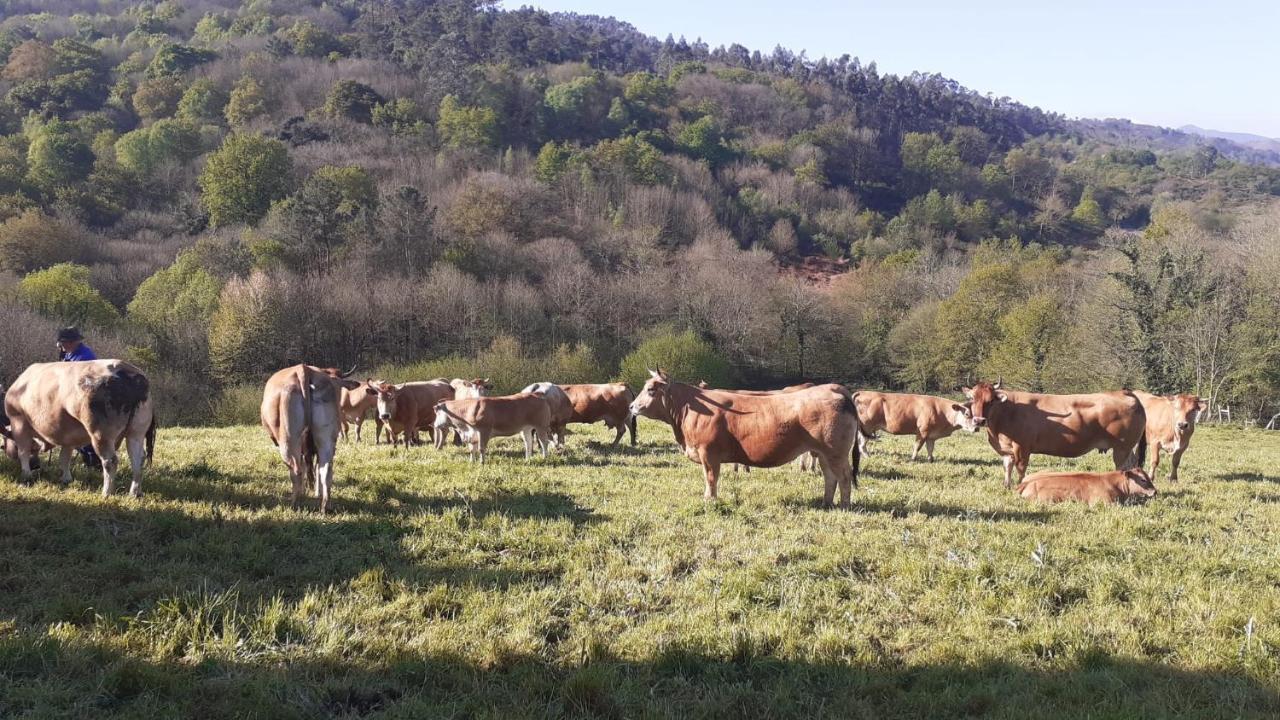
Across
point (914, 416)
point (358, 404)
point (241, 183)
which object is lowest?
point (358, 404)

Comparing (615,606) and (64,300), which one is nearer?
(615,606)

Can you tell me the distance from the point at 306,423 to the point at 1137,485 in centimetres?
1239

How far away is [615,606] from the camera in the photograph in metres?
6.45

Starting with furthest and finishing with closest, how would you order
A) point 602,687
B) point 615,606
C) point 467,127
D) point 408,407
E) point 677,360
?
point 467,127, point 677,360, point 408,407, point 615,606, point 602,687

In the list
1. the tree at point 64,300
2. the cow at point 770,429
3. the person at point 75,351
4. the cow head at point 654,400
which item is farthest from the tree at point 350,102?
the cow at point 770,429

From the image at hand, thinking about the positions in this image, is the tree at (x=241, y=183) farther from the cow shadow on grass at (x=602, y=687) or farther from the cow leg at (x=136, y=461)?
the cow shadow on grass at (x=602, y=687)

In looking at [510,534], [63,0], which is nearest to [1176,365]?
[510,534]

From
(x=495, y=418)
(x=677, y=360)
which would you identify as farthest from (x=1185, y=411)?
(x=677, y=360)

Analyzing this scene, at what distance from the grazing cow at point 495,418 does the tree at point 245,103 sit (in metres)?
74.9

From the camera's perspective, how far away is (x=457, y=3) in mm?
119000

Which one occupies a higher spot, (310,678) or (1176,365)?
(310,678)

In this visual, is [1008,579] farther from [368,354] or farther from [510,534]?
[368,354]

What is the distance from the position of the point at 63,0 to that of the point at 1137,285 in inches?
7075

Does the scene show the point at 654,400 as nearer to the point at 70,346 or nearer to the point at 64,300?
the point at 70,346
